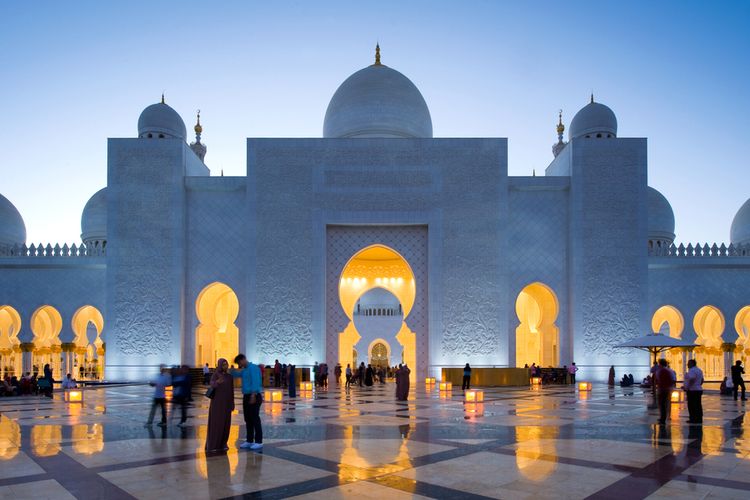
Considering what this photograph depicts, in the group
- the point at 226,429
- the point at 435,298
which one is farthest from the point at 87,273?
the point at 226,429

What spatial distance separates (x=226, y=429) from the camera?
4.84m

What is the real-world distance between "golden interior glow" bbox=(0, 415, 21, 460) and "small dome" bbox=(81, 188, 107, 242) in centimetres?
1491

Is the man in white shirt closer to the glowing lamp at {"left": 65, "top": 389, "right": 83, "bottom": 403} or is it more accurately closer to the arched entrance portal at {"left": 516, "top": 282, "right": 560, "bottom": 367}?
the glowing lamp at {"left": 65, "top": 389, "right": 83, "bottom": 403}

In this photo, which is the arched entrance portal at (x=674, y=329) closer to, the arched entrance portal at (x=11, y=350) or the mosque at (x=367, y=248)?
the mosque at (x=367, y=248)

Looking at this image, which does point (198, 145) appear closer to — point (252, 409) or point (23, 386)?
point (23, 386)

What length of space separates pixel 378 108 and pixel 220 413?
14.9 metres

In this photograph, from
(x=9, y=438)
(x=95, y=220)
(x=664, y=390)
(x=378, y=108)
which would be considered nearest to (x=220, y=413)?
(x=9, y=438)

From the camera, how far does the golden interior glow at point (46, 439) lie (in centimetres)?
477

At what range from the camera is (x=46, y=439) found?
213 inches

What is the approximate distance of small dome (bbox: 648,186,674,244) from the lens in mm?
20922

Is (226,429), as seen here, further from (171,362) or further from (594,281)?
(594,281)

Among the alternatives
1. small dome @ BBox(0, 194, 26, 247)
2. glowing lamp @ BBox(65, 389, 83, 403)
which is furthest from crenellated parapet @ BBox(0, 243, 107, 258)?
glowing lamp @ BBox(65, 389, 83, 403)

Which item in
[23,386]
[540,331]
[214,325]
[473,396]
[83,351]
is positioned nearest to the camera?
[473,396]

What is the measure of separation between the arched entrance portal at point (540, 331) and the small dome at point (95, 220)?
13560 millimetres
